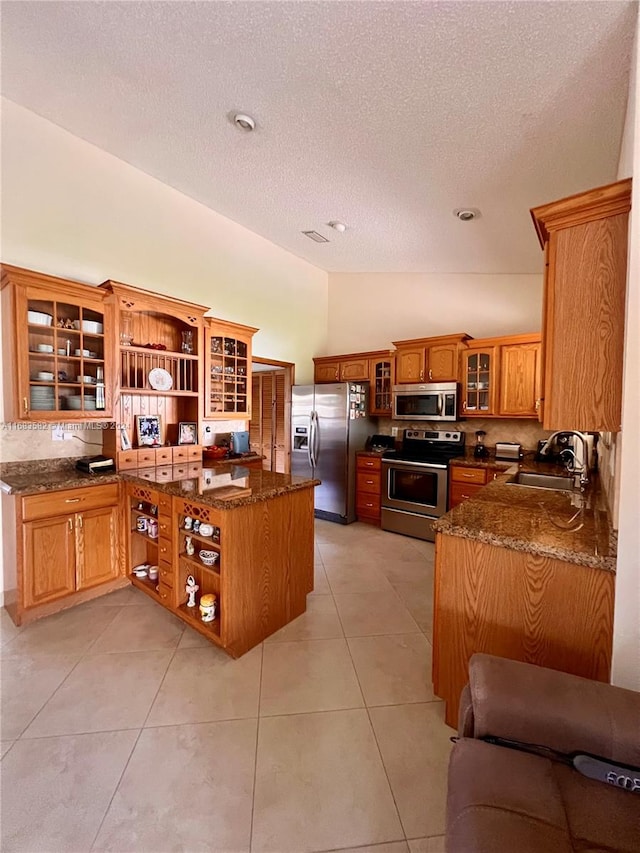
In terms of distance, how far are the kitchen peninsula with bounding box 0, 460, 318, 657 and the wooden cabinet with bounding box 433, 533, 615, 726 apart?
1.00 m

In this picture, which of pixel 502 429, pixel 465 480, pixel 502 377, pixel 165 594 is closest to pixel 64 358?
pixel 165 594

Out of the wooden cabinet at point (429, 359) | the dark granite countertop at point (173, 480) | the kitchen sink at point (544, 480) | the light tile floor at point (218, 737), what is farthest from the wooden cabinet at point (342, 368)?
the light tile floor at point (218, 737)

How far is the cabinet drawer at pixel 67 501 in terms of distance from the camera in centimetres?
216

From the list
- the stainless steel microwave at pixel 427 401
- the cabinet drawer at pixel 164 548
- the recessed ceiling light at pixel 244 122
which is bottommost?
the cabinet drawer at pixel 164 548

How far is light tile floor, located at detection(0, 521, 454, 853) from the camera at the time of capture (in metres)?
1.16

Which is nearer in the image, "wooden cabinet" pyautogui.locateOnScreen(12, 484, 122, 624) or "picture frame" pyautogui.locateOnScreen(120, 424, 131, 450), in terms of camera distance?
"wooden cabinet" pyautogui.locateOnScreen(12, 484, 122, 624)

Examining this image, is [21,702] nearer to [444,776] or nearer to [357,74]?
[444,776]

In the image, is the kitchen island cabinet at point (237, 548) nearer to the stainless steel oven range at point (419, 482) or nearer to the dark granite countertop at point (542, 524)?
the dark granite countertop at point (542, 524)

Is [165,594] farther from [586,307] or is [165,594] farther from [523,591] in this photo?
[586,307]

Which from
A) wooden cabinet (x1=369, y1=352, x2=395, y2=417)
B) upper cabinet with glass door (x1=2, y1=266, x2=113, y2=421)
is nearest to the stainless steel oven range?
wooden cabinet (x1=369, y1=352, x2=395, y2=417)

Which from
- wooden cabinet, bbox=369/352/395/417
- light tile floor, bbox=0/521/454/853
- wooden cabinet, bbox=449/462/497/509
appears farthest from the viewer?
wooden cabinet, bbox=369/352/395/417

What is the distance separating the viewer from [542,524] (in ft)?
4.92

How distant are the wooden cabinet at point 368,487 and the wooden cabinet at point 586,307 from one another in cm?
289

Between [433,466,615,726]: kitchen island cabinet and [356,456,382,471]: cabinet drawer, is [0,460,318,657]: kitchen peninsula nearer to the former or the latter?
[433,466,615,726]: kitchen island cabinet
